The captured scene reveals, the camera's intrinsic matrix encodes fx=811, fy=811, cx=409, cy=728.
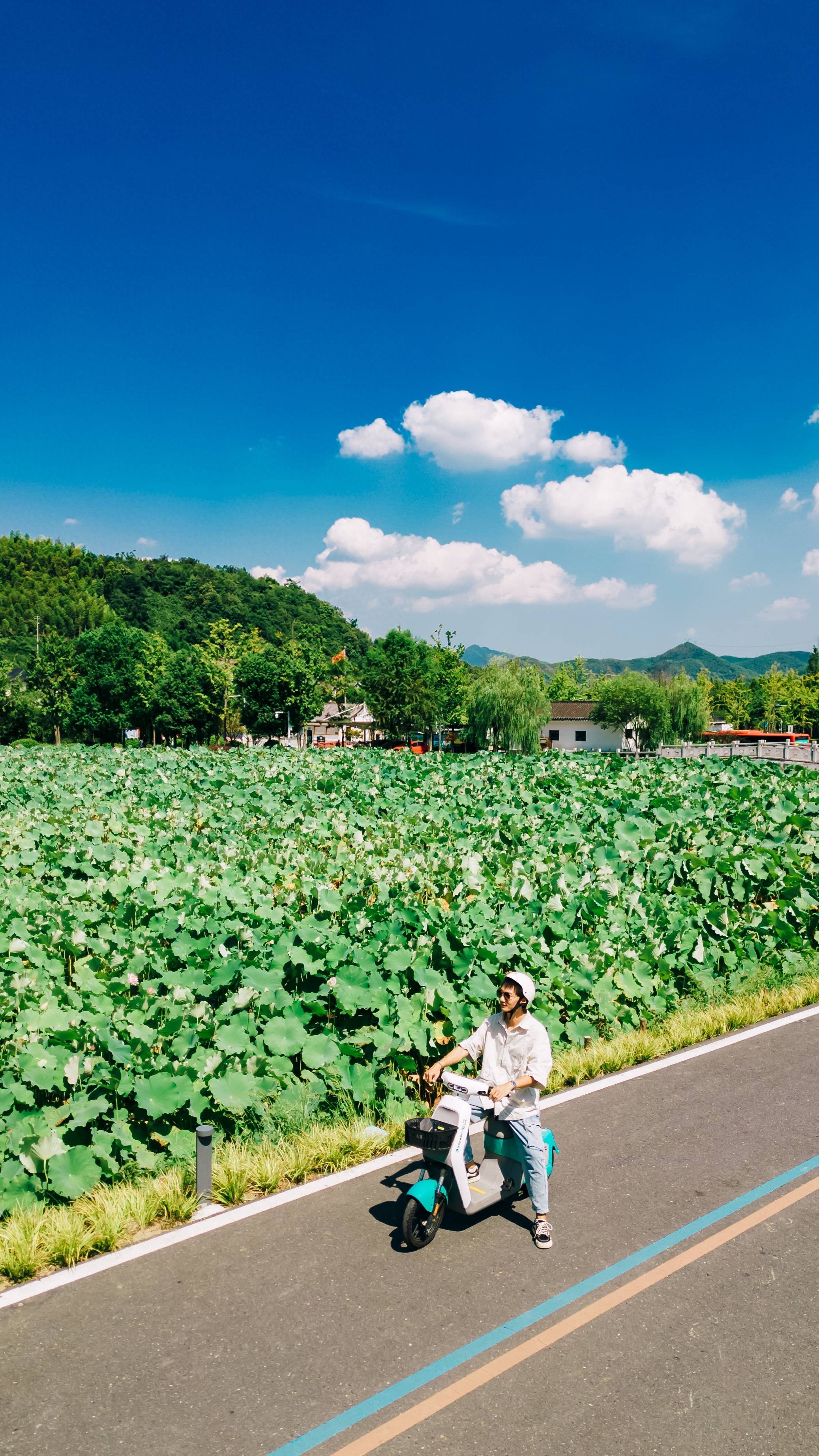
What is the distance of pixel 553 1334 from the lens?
4211 mm

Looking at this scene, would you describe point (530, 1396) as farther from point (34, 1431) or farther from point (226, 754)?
point (226, 754)

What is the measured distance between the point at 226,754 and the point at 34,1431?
2603 centimetres

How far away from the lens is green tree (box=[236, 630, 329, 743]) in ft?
211

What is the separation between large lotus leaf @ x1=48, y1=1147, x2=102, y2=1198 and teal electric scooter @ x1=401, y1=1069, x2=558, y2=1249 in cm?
205

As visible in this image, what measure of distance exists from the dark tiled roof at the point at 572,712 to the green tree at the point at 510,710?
16328 mm

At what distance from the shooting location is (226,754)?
29.1 metres

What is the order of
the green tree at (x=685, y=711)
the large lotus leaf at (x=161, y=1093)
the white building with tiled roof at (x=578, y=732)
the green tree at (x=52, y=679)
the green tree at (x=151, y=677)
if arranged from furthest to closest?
the white building with tiled roof at (x=578, y=732)
the green tree at (x=685, y=711)
the green tree at (x=151, y=677)
the green tree at (x=52, y=679)
the large lotus leaf at (x=161, y=1093)

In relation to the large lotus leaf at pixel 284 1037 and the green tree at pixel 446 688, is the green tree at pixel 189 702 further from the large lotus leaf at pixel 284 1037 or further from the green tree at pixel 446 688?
the large lotus leaf at pixel 284 1037

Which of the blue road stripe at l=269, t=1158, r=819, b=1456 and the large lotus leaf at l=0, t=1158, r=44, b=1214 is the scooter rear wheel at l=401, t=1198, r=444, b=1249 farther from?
the large lotus leaf at l=0, t=1158, r=44, b=1214

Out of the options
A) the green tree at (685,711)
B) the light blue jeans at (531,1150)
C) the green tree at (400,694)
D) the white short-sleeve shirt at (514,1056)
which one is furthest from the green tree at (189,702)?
the light blue jeans at (531,1150)

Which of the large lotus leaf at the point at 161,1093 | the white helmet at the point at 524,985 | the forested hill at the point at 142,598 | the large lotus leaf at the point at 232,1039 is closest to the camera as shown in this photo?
the white helmet at the point at 524,985

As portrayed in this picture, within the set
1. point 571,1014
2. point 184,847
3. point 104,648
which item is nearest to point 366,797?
point 184,847

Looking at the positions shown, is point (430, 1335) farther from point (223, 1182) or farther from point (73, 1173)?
point (73, 1173)

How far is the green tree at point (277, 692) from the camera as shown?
64.2 m
